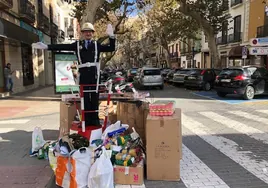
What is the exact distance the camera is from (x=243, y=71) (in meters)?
13.0

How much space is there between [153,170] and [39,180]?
67.2 inches

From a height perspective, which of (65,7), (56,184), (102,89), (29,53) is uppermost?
(65,7)

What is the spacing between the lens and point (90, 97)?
17.0ft

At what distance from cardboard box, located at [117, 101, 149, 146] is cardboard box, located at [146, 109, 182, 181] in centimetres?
92

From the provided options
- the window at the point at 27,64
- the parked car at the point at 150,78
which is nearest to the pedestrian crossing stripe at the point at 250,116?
the parked car at the point at 150,78

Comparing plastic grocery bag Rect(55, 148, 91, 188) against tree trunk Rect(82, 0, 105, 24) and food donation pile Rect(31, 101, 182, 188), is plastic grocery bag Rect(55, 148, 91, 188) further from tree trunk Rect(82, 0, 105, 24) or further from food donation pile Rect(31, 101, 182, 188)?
tree trunk Rect(82, 0, 105, 24)

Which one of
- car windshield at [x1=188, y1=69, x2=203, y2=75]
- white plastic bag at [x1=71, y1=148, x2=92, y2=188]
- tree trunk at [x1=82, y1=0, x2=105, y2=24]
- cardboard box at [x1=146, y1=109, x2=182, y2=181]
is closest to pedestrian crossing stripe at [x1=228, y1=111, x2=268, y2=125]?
cardboard box at [x1=146, y1=109, x2=182, y2=181]

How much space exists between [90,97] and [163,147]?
→ 1783 millimetres

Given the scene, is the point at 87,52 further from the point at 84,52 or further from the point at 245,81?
the point at 245,81

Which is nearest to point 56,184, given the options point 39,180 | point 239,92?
point 39,180

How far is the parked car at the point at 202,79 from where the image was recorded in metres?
18.4

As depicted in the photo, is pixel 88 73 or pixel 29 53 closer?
pixel 88 73

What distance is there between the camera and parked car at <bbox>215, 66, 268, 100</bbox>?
1281 centimetres

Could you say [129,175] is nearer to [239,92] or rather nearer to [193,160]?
[193,160]
